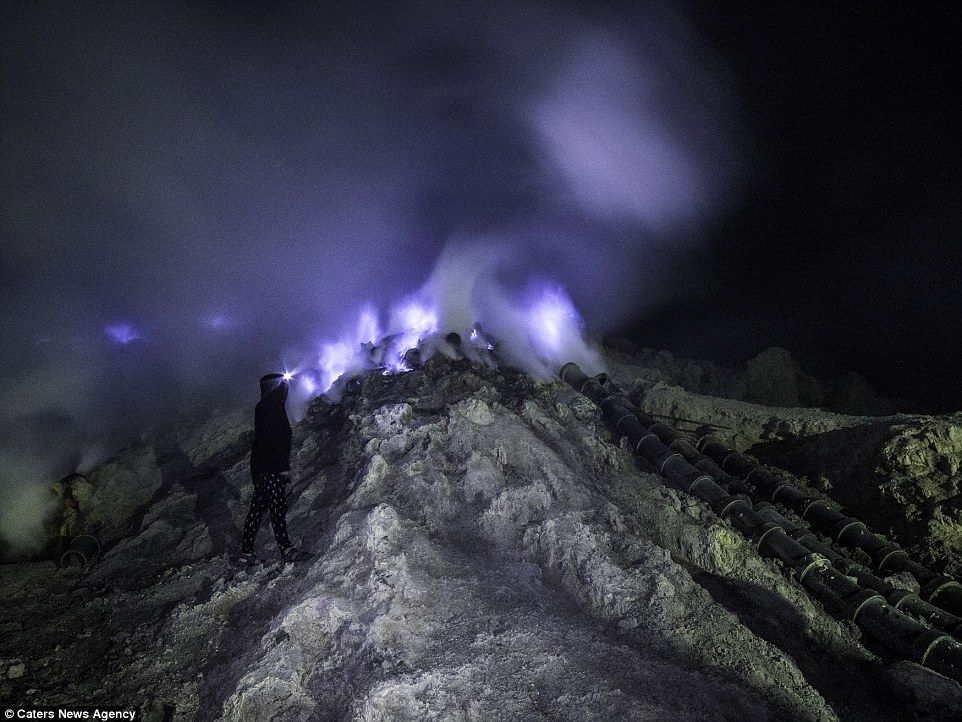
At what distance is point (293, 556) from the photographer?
19.1 feet

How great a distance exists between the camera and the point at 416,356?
11.6 meters

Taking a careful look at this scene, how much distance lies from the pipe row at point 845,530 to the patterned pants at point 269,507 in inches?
339

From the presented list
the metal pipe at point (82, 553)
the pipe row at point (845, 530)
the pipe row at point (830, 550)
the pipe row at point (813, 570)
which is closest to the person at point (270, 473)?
the metal pipe at point (82, 553)

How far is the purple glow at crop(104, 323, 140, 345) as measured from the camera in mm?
15350

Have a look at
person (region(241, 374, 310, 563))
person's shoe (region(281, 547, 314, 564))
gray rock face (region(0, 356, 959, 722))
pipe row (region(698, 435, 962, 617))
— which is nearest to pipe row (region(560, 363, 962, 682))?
gray rock face (region(0, 356, 959, 722))

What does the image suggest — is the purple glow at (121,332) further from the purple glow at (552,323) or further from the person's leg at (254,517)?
the purple glow at (552,323)

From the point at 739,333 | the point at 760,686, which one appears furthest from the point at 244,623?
the point at 739,333

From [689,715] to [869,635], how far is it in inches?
154

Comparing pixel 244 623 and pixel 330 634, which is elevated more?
pixel 244 623

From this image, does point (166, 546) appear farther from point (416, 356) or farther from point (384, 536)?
Answer: point (416, 356)

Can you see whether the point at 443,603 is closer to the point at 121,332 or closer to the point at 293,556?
the point at 293,556

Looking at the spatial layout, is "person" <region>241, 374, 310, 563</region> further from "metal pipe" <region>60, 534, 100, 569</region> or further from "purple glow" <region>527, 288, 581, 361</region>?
"purple glow" <region>527, 288, 581, 361</region>

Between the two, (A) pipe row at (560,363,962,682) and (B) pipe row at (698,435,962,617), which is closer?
(A) pipe row at (560,363,962,682)

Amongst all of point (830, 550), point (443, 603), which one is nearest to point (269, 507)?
point (443, 603)
